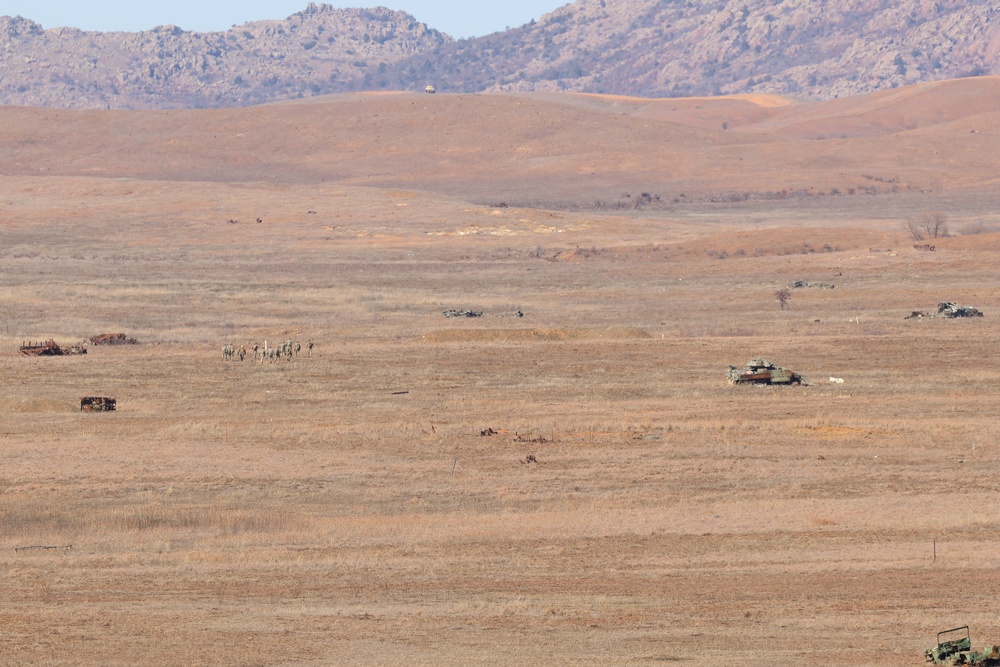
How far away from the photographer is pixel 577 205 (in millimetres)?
102625

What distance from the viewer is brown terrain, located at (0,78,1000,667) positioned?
46.1 feet

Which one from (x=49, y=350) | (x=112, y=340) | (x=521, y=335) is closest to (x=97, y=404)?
(x=49, y=350)

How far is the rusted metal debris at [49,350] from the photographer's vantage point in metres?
35.6

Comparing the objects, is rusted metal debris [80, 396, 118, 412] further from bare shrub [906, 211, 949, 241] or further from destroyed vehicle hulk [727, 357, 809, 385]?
bare shrub [906, 211, 949, 241]

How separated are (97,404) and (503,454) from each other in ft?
27.3

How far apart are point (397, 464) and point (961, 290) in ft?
99.7

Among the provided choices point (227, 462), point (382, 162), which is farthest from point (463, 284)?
point (382, 162)

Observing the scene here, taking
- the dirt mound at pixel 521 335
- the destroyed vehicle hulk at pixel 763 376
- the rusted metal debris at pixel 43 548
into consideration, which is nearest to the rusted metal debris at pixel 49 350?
the dirt mound at pixel 521 335

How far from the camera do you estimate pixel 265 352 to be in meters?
34.4

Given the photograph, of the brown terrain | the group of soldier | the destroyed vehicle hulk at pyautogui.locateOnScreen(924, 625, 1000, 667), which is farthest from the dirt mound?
the destroyed vehicle hulk at pyautogui.locateOnScreen(924, 625, 1000, 667)

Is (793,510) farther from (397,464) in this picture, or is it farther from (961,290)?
(961,290)

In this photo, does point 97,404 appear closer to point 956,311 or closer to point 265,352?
point 265,352

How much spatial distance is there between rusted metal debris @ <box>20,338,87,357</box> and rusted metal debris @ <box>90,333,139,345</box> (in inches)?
45.6

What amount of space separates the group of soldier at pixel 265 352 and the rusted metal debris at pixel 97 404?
6344 millimetres
